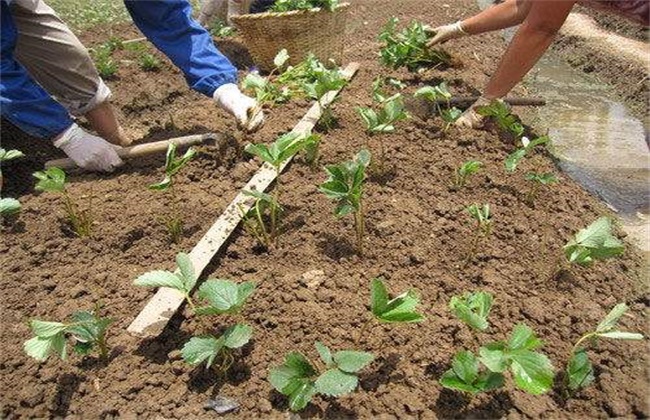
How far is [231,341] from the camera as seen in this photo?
125 centimetres

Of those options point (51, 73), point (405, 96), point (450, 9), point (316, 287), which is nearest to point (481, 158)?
point (405, 96)

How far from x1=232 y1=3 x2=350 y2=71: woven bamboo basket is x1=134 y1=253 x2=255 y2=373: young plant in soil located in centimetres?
251

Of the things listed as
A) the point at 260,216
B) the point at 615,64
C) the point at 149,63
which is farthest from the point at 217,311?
the point at 615,64

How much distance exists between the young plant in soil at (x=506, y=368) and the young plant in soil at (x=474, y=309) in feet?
0.21

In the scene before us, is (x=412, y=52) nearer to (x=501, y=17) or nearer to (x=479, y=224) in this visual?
(x=501, y=17)

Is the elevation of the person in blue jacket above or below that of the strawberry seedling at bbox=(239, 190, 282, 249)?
above

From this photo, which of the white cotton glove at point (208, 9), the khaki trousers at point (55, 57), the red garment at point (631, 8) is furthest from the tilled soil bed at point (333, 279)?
the white cotton glove at point (208, 9)

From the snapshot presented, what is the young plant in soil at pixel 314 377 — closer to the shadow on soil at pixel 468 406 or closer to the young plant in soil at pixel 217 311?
the young plant in soil at pixel 217 311

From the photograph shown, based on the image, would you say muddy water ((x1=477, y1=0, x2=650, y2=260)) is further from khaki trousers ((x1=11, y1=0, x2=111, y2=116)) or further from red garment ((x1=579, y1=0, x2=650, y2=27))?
khaki trousers ((x1=11, y1=0, x2=111, y2=116))

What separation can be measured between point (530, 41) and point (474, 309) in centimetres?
153

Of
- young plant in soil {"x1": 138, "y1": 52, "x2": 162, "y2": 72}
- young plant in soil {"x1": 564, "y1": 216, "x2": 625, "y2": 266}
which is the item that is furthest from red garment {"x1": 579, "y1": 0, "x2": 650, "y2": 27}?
young plant in soil {"x1": 138, "y1": 52, "x2": 162, "y2": 72}

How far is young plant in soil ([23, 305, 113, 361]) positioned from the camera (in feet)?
4.26

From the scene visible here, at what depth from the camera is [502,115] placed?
2.41 m

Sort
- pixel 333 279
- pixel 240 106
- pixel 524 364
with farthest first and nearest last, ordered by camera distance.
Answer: pixel 240 106 → pixel 333 279 → pixel 524 364
